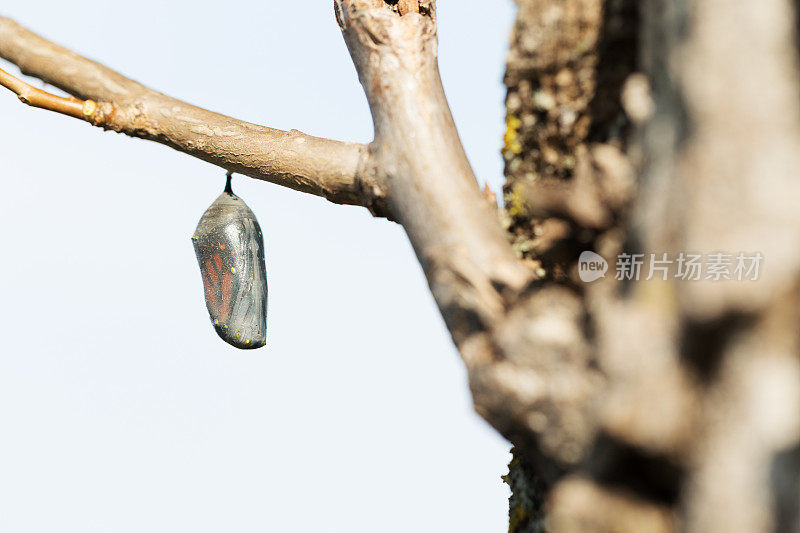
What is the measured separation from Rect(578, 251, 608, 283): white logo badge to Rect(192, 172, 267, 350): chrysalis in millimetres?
1676

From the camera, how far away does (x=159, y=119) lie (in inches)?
83.0

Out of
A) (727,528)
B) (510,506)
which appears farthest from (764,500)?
(510,506)

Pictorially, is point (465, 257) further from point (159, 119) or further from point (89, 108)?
point (89, 108)

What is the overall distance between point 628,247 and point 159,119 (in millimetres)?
1410

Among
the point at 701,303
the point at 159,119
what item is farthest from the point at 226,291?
the point at 701,303

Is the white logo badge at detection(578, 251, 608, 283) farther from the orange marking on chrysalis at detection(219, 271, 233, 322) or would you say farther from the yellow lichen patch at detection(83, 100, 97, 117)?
the orange marking on chrysalis at detection(219, 271, 233, 322)

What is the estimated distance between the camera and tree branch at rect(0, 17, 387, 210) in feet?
6.72

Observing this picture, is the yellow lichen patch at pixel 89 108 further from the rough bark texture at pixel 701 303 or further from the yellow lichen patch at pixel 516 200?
the rough bark texture at pixel 701 303

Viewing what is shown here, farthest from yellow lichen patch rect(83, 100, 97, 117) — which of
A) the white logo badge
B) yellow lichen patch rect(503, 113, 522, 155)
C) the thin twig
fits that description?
the white logo badge

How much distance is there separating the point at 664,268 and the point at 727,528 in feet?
1.13

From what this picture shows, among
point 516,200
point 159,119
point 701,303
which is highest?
point 159,119

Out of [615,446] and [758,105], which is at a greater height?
[758,105]

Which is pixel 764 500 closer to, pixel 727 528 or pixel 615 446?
pixel 727 528

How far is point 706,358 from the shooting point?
3.45 feet
